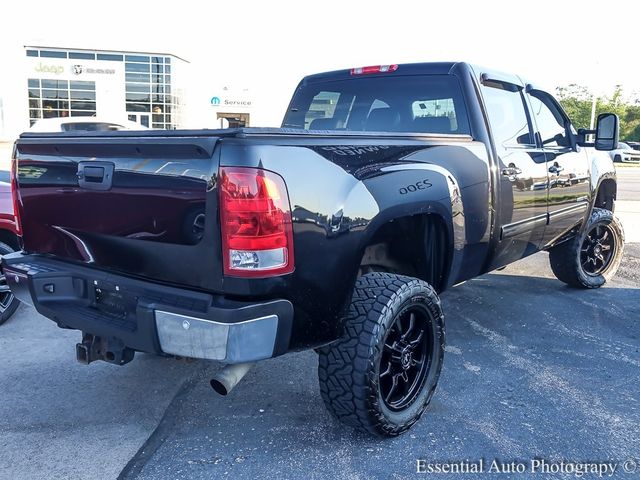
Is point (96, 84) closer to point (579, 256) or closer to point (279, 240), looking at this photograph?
point (579, 256)

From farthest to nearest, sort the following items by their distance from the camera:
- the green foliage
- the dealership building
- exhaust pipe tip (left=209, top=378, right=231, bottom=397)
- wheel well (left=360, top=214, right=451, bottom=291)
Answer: the green foliage
the dealership building
wheel well (left=360, top=214, right=451, bottom=291)
exhaust pipe tip (left=209, top=378, right=231, bottom=397)

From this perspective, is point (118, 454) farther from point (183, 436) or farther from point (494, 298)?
point (494, 298)

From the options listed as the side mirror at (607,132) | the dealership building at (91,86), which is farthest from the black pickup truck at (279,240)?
the dealership building at (91,86)

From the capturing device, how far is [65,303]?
2760 millimetres

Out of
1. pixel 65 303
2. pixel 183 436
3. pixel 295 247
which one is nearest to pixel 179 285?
pixel 295 247

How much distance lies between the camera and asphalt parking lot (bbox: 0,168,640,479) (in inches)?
107

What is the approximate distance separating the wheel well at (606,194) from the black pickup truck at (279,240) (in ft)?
7.86

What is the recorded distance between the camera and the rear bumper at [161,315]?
2.25 m

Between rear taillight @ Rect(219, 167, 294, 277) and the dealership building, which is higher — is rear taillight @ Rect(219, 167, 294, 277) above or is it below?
below

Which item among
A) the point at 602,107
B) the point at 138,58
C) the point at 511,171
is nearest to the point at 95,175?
the point at 511,171

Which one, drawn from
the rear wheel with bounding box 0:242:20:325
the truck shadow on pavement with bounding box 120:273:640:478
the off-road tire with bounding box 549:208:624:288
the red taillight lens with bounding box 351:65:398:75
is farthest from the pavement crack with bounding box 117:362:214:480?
the off-road tire with bounding box 549:208:624:288

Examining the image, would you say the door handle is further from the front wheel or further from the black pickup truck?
the front wheel

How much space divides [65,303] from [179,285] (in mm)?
702

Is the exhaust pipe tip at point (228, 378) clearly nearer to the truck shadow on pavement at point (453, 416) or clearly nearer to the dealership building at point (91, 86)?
the truck shadow on pavement at point (453, 416)
